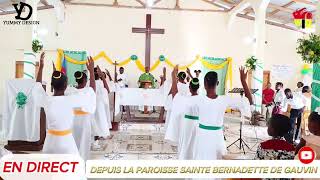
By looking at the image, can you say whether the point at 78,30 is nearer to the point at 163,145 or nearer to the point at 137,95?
the point at 137,95

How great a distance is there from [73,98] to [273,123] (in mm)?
1934

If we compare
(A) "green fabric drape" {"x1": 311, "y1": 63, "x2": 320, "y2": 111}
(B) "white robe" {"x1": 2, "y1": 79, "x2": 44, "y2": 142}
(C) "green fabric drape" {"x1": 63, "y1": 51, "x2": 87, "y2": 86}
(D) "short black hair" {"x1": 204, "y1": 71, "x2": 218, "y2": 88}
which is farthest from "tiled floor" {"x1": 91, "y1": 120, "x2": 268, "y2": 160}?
(C) "green fabric drape" {"x1": 63, "y1": 51, "x2": 87, "y2": 86}

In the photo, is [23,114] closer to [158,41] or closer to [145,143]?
[145,143]

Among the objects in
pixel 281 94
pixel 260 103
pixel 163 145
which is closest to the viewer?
pixel 163 145

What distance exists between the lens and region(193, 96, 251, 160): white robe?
3.65 metres

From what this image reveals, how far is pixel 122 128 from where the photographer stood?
890 centimetres

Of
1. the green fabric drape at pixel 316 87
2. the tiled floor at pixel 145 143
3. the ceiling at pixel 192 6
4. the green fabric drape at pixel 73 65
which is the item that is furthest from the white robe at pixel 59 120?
the ceiling at pixel 192 6

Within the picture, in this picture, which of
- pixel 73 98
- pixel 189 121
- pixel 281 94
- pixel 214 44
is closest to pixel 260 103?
pixel 281 94

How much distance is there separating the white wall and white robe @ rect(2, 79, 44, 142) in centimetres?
816

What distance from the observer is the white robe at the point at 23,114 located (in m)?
5.99

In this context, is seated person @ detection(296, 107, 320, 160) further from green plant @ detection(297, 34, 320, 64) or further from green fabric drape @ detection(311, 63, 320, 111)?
green fabric drape @ detection(311, 63, 320, 111)

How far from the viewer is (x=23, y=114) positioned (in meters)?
6.04

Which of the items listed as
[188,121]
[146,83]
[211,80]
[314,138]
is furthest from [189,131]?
[146,83]

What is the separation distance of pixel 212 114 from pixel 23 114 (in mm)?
3674
